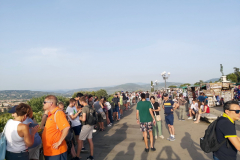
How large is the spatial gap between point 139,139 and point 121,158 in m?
1.99

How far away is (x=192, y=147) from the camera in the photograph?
230 inches

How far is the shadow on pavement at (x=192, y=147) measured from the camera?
16.7 ft

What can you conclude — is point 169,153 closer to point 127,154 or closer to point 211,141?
point 127,154

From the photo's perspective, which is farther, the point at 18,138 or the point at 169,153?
the point at 169,153

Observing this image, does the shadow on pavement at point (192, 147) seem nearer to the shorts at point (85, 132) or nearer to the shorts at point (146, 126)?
the shorts at point (146, 126)

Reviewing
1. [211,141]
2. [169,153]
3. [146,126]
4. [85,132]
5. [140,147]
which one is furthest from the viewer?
[140,147]

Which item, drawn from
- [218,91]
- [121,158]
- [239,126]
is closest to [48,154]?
[121,158]

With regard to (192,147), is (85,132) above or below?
above

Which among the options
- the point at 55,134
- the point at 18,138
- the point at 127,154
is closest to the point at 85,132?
the point at 127,154

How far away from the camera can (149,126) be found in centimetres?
563

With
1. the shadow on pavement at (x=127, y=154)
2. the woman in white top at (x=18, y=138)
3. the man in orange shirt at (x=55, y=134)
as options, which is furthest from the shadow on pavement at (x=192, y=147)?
the woman in white top at (x=18, y=138)

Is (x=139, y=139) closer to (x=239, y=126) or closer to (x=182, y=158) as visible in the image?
(x=182, y=158)

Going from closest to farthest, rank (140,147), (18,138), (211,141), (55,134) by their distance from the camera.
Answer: (211,141) < (18,138) < (55,134) < (140,147)

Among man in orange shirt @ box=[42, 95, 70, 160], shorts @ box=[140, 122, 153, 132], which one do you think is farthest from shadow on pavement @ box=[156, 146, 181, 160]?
man in orange shirt @ box=[42, 95, 70, 160]
